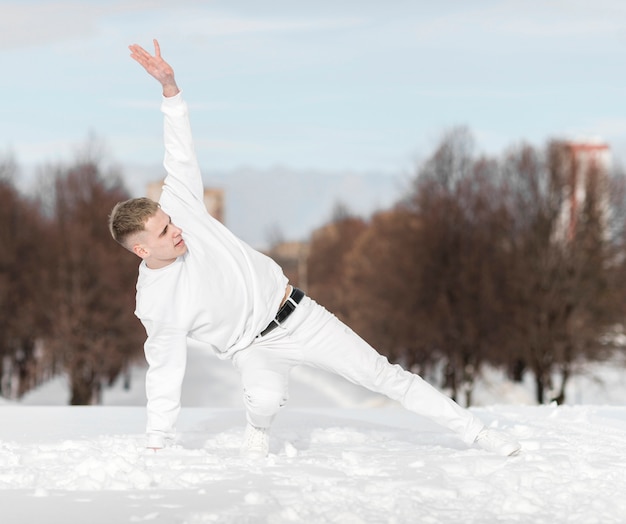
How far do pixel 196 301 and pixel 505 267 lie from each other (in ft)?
83.8

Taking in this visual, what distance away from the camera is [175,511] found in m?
4.36

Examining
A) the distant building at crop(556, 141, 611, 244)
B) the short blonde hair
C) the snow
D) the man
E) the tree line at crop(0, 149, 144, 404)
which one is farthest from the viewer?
the distant building at crop(556, 141, 611, 244)

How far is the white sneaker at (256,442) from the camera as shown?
5695 mm

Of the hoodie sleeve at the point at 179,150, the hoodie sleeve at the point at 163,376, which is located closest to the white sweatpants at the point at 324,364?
the hoodie sleeve at the point at 163,376

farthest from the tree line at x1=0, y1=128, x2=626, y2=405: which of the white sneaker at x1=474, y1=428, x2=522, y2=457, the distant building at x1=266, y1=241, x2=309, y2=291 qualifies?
the distant building at x1=266, y1=241, x2=309, y2=291

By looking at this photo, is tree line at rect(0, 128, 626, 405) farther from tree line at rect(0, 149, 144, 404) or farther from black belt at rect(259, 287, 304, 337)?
black belt at rect(259, 287, 304, 337)

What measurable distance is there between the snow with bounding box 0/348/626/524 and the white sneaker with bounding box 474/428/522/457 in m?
0.07

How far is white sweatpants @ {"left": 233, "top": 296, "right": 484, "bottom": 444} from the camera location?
562 cm

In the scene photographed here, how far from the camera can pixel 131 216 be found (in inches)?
207

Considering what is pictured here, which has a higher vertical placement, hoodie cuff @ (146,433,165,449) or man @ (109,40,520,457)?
man @ (109,40,520,457)

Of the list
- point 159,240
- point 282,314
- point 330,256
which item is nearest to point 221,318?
point 282,314

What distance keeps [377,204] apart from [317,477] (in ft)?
166

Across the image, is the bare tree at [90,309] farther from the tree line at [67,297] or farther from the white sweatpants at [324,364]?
the white sweatpants at [324,364]

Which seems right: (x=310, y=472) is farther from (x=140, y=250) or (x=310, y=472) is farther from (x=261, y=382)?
(x=140, y=250)
